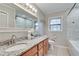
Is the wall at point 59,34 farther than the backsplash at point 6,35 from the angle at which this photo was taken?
Yes

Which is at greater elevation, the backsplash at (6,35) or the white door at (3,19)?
the white door at (3,19)

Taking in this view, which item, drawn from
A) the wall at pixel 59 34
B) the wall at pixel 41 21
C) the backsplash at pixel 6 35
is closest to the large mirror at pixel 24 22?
the backsplash at pixel 6 35

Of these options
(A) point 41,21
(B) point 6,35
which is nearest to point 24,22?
(A) point 41,21

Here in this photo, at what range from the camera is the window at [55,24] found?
2133 mm

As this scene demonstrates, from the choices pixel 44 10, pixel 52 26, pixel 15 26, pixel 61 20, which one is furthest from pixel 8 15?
pixel 61 20

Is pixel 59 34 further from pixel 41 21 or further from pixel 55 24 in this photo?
pixel 41 21

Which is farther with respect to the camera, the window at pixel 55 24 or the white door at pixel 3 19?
the window at pixel 55 24

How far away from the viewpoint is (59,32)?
2.15m

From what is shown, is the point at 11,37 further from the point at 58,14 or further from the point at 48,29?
the point at 58,14

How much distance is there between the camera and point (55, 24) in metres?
2.16

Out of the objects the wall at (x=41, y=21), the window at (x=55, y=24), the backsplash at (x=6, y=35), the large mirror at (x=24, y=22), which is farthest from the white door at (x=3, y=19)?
the window at (x=55, y=24)

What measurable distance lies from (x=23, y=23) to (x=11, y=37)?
0.56 m

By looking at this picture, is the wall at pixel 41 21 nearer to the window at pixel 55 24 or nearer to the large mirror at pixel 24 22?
the window at pixel 55 24

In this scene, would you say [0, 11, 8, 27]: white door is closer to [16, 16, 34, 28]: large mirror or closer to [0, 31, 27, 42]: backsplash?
[0, 31, 27, 42]: backsplash
